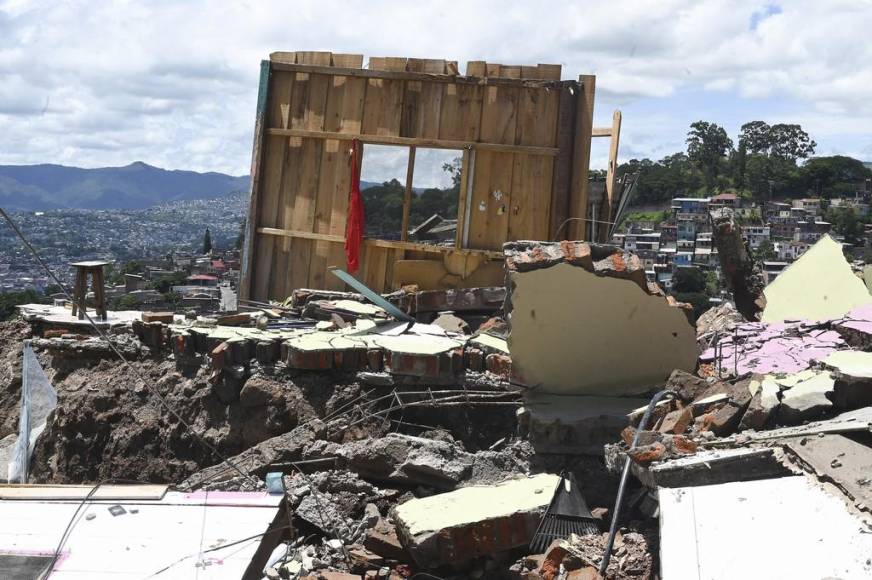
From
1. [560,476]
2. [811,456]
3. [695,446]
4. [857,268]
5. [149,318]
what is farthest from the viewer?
[857,268]

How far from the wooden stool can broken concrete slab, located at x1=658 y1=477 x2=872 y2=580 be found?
6.04 metres

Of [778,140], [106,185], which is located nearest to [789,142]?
[778,140]

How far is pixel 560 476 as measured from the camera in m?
5.29

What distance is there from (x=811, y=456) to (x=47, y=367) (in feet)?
21.0

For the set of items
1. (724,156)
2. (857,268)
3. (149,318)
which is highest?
(724,156)

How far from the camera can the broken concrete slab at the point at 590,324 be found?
19.8 feet

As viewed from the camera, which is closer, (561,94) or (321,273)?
(561,94)

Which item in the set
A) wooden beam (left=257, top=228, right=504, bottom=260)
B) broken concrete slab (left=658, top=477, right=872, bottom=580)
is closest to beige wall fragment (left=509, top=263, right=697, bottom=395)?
broken concrete slab (left=658, top=477, right=872, bottom=580)

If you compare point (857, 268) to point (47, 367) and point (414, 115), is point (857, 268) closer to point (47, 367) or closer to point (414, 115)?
point (414, 115)

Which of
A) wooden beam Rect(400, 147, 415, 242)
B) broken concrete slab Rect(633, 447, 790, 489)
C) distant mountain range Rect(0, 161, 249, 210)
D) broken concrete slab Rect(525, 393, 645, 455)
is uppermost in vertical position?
distant mountain range Rect(0, 161, 249, 210)

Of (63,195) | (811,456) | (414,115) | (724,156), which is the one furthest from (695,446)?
(724,156)

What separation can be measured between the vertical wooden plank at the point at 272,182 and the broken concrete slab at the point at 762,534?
291 inches

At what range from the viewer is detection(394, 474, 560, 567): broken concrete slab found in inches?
178

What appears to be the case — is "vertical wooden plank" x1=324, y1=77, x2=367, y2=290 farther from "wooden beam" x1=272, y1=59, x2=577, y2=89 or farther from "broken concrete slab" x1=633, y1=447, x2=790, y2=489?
"broken concrete slab" x1=633, y1=447, x2=790, y2=489
